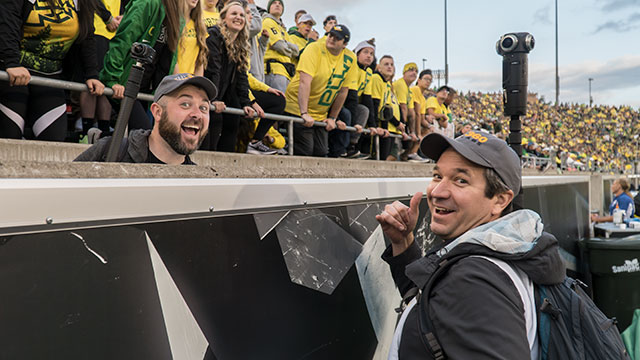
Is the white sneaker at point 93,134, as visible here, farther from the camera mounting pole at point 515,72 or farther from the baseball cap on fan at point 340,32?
the camera mounting pole at point 515,72

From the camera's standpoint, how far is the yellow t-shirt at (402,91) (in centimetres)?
827

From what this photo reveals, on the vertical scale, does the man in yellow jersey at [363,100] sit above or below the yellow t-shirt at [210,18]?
below

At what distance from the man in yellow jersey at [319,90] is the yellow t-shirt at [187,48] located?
1730 millimetres

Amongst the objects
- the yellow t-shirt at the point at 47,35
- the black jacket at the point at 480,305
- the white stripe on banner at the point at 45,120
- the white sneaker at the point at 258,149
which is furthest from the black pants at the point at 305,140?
the black jacket at the point at 480,305

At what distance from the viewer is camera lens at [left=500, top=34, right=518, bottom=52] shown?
5344mm

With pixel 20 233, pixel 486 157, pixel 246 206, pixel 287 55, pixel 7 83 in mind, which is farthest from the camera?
pixel 287 55

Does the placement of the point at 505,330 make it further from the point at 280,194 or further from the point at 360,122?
the point at 360,122

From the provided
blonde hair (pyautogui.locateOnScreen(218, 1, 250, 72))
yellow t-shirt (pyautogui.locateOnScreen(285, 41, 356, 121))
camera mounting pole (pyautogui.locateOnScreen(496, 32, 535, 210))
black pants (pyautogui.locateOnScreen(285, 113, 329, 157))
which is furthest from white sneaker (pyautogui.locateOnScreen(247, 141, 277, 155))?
camera mounting pole (pyautogui.locateOnScreen(496, 32, 535, 210))

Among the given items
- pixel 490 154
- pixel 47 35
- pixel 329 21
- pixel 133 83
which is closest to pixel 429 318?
pixel 490 154

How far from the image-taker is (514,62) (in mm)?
5410

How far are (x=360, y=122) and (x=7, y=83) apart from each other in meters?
4.63

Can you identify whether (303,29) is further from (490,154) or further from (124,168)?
(124,168)

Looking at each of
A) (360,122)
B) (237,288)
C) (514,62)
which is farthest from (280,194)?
(360,122)

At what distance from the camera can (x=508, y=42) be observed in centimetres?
539
